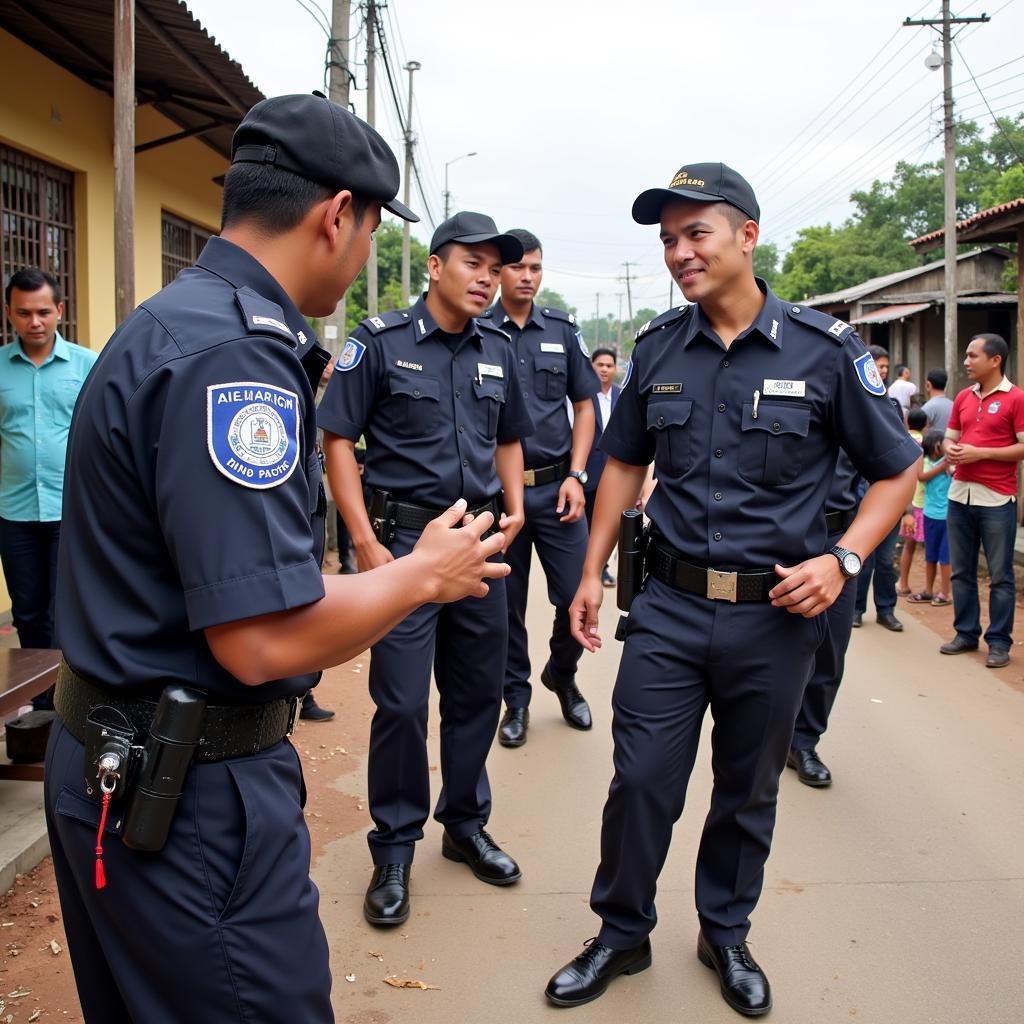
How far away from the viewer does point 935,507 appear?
8109 mm

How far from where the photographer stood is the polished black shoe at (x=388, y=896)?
3.33m

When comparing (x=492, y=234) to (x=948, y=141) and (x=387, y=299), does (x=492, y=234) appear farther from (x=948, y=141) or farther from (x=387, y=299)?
(x=387, y=299)

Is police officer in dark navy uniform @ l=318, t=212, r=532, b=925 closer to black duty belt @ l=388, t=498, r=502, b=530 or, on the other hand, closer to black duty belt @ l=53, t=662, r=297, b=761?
black duty belt @ l=388, t=498, r=502, b=530

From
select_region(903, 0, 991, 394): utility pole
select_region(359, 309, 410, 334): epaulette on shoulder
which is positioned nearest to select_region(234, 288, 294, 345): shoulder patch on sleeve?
A: select_region(359, 309, 410, 334): epaulette on shoulder

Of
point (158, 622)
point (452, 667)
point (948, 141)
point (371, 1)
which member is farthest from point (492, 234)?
point (948, 141)

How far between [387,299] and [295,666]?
35.6 m

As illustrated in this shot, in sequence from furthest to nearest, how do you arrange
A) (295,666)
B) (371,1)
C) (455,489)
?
(371,1) < (455,489) < (295,666)

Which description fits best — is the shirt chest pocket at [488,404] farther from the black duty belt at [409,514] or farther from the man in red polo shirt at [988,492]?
the man in red polo shirt at [988,492]

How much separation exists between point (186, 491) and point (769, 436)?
6.12ft

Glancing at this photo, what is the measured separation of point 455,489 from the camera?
145 inches

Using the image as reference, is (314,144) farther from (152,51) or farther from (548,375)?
(152,51)

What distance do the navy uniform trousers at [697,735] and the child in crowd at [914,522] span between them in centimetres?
597

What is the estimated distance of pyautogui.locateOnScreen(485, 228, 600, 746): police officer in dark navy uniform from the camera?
5.20 m

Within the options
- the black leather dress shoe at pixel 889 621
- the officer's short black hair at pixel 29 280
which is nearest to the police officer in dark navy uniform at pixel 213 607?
the officer's short black hair at pixel 29 280
